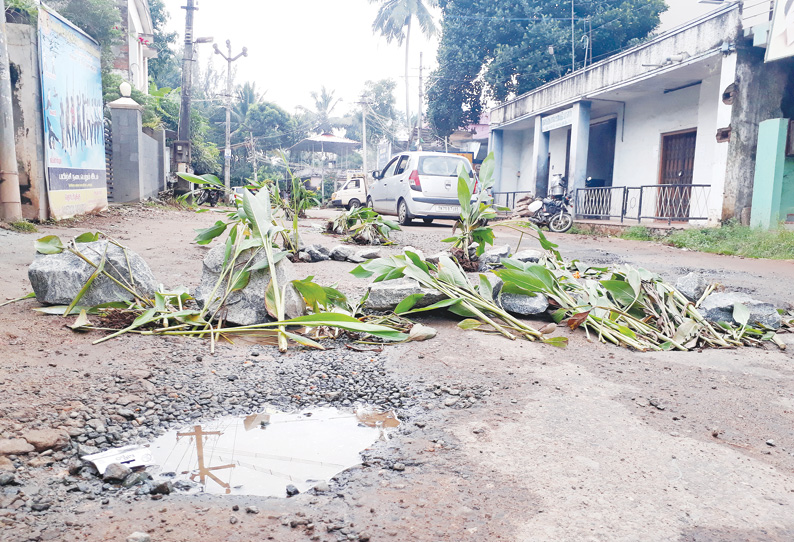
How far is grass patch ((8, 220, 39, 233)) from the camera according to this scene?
5.87 metres

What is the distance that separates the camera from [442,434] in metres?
1.77

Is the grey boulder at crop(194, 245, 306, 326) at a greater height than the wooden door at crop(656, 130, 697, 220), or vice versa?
the wooden door at crop(656, 130, 697, 220)

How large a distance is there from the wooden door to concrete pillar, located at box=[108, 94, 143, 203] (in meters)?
10.3

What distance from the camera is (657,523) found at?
51.1 inches

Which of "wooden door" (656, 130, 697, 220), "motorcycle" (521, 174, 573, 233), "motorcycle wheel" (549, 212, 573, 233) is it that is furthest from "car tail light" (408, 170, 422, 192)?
"wooden door" (656, 130, 697, 220)

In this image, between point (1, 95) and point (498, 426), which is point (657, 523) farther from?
point (1, 95)

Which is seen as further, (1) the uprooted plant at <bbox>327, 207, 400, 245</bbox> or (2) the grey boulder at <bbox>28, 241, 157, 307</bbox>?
(1) the uprooted plant at <bbox>327, 207, 400, 245</bbox>

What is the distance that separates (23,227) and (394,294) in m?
4.79

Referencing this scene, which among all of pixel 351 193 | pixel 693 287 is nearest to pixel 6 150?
pixel 693 287

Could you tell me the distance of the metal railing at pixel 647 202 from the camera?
10.2 meters

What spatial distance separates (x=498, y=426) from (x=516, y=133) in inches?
706

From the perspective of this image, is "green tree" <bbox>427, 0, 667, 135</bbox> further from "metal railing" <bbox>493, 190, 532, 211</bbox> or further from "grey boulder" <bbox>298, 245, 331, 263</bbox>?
"grey boulder" <bbox>298, 245, 331, 263</bbox>

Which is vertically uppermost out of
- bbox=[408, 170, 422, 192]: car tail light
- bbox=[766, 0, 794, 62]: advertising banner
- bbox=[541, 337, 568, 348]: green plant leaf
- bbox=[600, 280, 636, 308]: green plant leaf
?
bbox=[766, 0, 794, 62]: advertising banner

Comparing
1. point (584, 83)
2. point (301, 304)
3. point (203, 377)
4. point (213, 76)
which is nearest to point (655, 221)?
point (584, 83)
